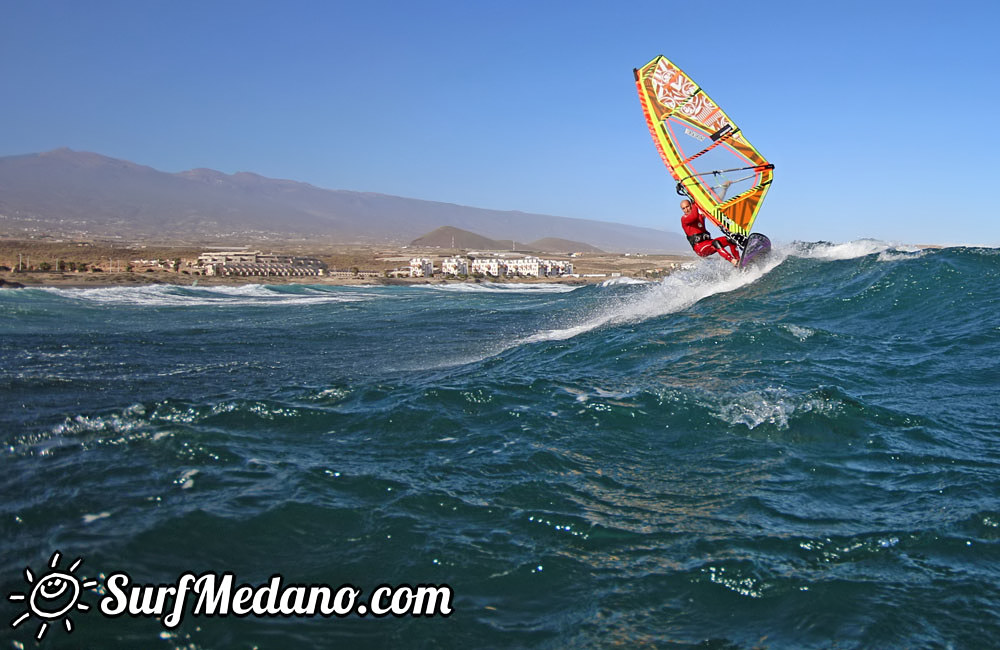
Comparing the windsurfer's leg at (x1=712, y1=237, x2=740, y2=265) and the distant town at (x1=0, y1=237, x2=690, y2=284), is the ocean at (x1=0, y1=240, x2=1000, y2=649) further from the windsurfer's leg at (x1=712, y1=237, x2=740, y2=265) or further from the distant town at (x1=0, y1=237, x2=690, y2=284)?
the distant town at (x1=0, y1=237, x2=690, y2=284)

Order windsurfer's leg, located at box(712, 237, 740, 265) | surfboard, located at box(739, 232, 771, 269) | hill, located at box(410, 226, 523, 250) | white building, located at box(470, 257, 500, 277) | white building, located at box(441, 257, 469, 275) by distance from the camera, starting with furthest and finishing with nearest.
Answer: hill, located at box(410, 226, 523, 250) < white building, located at box(470, 257, 500, 277) < white building, located at box(441, 257, 469, 275) < surfboard, located at box(739, 232, 771, 269) < windsurfer's leg, located at box(712, 237, 740, 265)

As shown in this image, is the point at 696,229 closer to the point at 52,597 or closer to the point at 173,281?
the point at 52,597

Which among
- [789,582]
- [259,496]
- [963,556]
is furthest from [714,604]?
[259,496]

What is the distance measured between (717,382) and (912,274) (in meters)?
8.55

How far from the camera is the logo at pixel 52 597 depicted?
3848mm

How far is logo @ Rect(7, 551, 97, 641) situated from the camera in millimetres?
3848

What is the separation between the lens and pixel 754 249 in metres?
18.0

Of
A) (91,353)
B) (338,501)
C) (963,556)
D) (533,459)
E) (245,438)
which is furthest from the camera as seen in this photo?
(91,353)

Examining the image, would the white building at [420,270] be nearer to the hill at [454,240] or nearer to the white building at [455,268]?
the white building at [455,268]

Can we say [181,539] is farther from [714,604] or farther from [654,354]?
[654,354]

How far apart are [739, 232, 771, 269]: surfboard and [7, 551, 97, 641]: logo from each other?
1523cm

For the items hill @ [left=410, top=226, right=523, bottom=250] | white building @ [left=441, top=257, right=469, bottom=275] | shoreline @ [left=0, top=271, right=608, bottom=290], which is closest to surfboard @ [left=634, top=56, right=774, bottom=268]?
shoreline @ [left=0, top=271, right=608, bottom=290]

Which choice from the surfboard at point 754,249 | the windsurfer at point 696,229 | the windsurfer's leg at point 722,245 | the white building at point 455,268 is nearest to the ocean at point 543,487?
the windsurfer at point 696,229

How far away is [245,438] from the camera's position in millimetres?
6879
